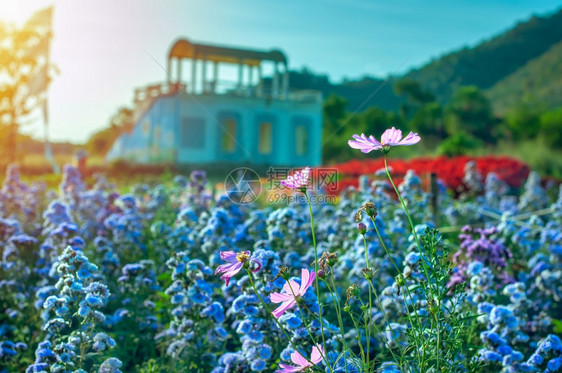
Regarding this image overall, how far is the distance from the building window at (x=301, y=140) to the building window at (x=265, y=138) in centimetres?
107

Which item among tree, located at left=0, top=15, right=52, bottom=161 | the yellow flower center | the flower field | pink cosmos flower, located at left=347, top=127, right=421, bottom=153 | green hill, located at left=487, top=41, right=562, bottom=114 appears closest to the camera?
the yellow flower center

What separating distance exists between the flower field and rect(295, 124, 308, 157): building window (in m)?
17.4

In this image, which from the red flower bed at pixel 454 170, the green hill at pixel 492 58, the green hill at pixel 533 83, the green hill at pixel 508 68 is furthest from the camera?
the green hill at pixel 533 83

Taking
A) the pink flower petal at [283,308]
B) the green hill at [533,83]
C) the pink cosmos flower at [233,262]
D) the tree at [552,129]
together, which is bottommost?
the pink flower petal at [283,308]

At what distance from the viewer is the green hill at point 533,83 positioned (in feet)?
168

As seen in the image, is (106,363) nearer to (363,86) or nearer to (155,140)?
(155,140)

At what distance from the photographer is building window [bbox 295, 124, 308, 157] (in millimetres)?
23359

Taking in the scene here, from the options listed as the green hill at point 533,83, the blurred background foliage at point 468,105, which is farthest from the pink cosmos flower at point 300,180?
the green hill at point 533,83

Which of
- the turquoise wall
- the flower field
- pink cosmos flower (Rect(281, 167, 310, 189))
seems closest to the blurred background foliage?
the turquoise wall

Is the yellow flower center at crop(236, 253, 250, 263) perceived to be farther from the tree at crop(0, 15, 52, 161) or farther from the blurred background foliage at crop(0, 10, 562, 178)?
the tree at crop(0, 15, 52, 161)

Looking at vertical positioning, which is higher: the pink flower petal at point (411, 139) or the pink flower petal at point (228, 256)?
the pink flower petal at point (411, 139)

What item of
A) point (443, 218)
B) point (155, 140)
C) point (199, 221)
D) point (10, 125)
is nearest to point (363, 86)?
point (155, 140)

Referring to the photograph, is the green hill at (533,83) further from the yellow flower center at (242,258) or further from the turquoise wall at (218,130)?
the yellow flower center at (242,258)

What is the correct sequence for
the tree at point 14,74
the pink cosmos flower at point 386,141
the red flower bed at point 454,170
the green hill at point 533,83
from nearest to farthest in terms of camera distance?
the pink cosmos flower at point 386,141 → the red flower bed at point 454,170 → the tree at point 14,74 → the green hill at point 533,83
